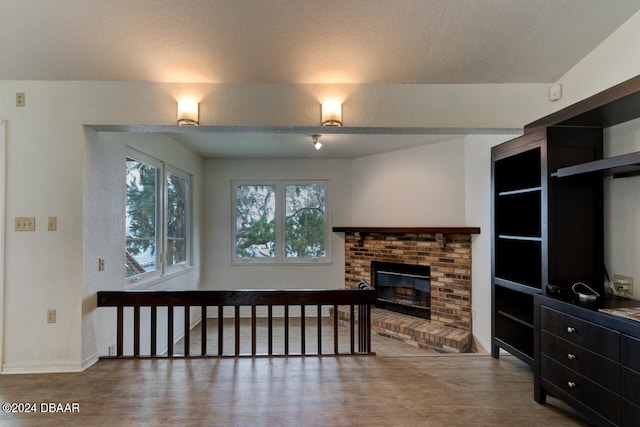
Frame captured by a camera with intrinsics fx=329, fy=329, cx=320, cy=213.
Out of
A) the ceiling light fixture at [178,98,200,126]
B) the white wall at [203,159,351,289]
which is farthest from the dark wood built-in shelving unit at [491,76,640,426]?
the white wall at [203,159,351,289]

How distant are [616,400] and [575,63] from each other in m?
2.25

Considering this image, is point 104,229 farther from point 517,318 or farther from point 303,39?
point 517,318

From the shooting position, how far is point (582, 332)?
186cm

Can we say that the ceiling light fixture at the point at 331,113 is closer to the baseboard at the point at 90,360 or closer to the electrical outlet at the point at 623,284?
the electrical outlet at the point at 623,284

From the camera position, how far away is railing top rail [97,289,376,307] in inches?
115

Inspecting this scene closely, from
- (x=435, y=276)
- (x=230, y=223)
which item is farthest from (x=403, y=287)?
(x=230, y=223)

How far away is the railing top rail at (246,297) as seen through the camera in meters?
2.92

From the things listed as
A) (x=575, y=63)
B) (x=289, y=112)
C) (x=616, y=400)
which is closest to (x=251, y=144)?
(x=289, y=112)

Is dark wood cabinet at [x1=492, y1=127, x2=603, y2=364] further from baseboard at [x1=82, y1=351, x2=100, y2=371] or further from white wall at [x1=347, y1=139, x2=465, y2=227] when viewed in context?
baseboard at [x1=82, y1=351, x2=100, y2=371]

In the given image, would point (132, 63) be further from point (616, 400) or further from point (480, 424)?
point (616, 400)

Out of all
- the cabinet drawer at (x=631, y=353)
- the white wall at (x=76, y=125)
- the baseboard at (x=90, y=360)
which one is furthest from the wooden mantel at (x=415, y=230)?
the baseboard at (x=90, y=360)

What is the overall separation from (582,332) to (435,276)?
109 inches

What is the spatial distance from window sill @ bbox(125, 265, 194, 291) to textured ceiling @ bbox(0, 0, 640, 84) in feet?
6.76

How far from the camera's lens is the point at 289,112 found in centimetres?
273
